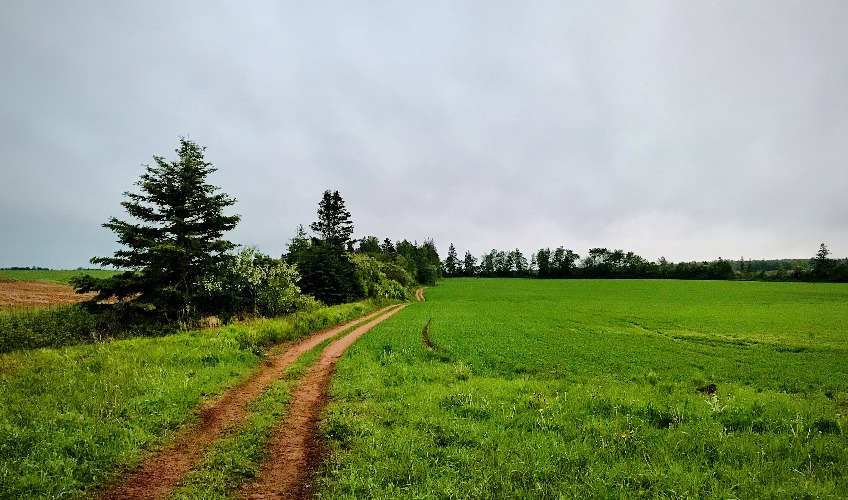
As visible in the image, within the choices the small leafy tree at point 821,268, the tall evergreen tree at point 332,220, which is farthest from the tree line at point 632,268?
the tall evergreen tree at point 332,220

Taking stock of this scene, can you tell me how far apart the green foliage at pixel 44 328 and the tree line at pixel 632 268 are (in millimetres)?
157033

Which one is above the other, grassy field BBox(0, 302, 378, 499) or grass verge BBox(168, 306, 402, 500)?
grassy field BBox(0, 302, 378, 499)

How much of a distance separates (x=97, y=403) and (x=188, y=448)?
3.60 metres

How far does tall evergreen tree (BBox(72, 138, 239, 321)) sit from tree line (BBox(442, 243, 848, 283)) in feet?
498

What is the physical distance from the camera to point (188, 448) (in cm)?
823

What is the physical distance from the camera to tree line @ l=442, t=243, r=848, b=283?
116 meters

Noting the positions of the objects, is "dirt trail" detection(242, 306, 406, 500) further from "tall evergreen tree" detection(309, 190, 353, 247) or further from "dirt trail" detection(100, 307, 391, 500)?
"tall evergreen tree" detection(309, 190, 353, 247)

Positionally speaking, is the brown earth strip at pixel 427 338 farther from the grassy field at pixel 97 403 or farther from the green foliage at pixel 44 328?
the green foliage at pixel 44 328

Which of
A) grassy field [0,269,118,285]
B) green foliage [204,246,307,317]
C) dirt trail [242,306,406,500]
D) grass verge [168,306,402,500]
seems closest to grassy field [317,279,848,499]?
dirt trail [242,306,406,500]

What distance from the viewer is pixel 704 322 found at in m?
34.8

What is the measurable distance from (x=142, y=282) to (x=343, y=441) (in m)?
22.8

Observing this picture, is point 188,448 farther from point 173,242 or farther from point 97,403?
point 173,242

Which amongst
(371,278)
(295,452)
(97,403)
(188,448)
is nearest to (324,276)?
(371,278)

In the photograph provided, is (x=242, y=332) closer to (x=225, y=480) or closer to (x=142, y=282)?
(x=142, y=282)
